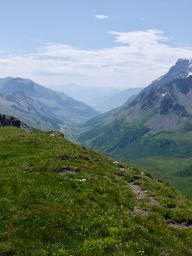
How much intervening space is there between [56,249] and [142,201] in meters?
13.2

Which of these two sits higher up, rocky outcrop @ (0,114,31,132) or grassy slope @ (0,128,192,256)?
rocky outcrop @ (0,114,31,132)

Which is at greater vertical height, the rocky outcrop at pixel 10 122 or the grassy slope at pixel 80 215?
the rocky outcrop at pixel 10 122

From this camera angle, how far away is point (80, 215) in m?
25.7

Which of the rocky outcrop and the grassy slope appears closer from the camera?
the grassy slope

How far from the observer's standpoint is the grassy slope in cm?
2152

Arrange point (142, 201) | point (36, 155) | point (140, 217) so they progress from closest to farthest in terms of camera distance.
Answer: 1. point (140, 217)
2. point (142, 201)
3. point (36, 155)

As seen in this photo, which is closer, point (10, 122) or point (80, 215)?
point (80, 215)

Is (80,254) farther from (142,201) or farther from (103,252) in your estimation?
(142,201)

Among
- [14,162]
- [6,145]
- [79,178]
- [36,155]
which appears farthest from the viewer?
[6,145]

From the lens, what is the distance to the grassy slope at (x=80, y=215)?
70.6 feet

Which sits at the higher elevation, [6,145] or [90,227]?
[6,145]

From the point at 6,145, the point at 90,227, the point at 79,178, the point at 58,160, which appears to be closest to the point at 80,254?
the point at 90,227

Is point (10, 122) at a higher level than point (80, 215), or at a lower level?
higher

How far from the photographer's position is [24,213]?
2495 centimetres
